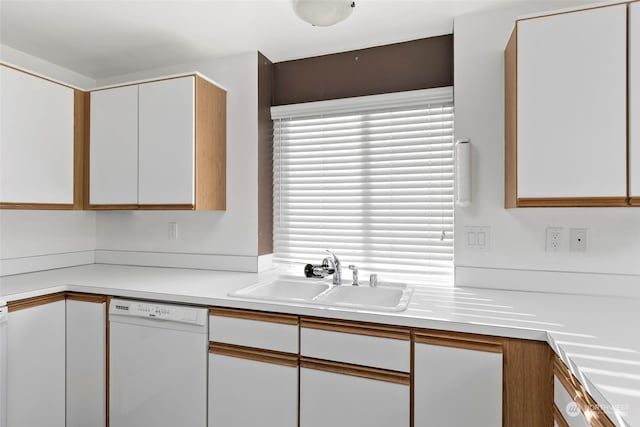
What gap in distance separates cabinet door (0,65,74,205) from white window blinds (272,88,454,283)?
1.39 metres

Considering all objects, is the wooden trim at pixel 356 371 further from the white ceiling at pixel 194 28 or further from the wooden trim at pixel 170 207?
the white ceiling at pixel 194 28

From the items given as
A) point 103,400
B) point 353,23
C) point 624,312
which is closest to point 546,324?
point 624,312

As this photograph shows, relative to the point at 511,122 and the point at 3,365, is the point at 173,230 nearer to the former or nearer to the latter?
the point at 3,365

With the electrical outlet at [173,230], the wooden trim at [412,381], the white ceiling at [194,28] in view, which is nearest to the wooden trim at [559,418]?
the wooden trim at [412,381]

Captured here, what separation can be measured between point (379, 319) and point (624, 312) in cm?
104

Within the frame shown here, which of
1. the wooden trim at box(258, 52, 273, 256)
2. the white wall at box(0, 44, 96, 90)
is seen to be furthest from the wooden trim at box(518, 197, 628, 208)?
the white wall at box(0, 44, 96, 90)

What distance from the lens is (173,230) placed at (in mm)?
2619

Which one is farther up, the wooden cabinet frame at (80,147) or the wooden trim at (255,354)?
the wooden cabinet frame at (80,147)

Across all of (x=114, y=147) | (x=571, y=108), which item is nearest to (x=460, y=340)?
(x=571, y=108)

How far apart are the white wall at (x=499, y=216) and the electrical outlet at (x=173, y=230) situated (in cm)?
194

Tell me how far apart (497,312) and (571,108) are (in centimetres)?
92

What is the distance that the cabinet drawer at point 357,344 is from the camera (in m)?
1.45

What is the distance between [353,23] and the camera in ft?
6.72

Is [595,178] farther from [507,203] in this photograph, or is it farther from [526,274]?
[526,274]
